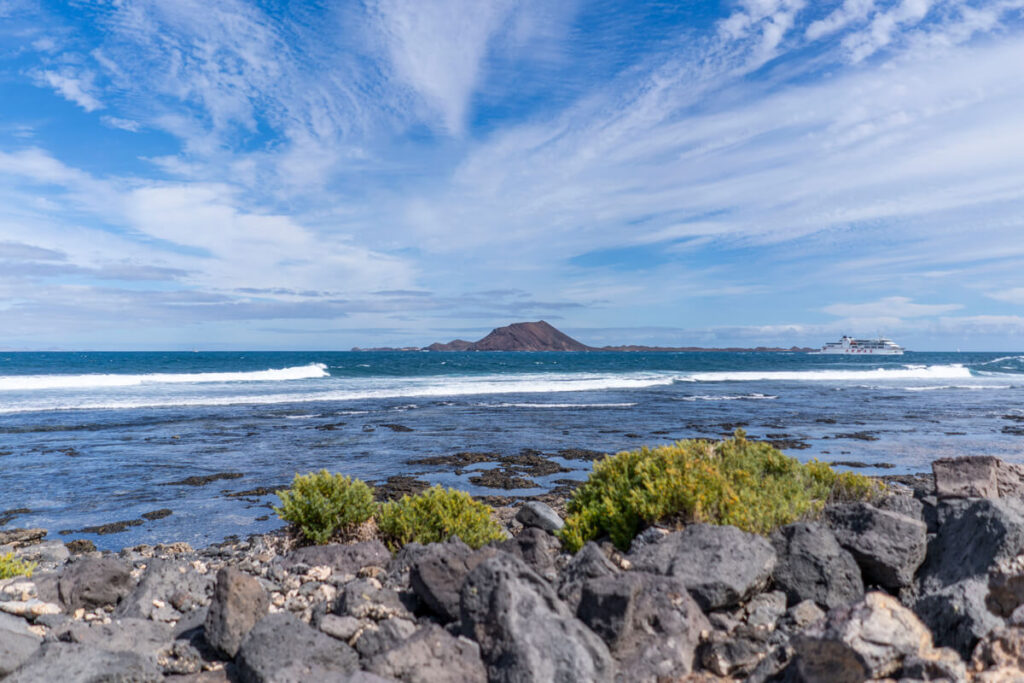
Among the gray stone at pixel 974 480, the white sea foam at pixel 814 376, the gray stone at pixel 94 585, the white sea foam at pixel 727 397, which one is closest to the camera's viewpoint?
the gray stone at pixel 94 585

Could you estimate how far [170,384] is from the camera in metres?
50.3

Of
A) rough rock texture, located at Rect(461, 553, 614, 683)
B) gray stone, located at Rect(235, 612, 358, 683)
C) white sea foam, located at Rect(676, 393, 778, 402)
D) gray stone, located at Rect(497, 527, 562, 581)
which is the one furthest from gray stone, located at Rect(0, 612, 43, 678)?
white sea foam, located at Rect(676, 393, 778, 402)

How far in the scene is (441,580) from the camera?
593cm

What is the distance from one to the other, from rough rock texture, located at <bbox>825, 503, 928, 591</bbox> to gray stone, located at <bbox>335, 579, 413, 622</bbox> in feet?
13.5

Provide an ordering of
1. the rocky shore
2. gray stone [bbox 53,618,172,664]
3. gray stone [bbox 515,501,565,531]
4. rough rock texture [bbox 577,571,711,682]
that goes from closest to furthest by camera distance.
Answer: the rocky shore → rough rock texture [bbox 577,571,711,682] → gray stone [bbox 53,618,172,664] → gray stone [bbox 515,501,565,531]

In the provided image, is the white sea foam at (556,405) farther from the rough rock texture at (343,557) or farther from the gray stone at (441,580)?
the gray stone at (441,580)

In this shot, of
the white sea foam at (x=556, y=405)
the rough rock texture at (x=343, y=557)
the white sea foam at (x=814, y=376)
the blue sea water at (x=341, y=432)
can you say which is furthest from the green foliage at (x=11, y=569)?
the white sea foam at (x=814, y=376)

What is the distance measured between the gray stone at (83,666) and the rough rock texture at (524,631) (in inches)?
97.7


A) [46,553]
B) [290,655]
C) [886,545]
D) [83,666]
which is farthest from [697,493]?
[46,553]

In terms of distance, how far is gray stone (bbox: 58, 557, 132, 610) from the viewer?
696 centimetres

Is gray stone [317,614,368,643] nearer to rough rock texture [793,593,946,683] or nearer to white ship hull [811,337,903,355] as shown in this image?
rough rock texture [793,593,946,683]

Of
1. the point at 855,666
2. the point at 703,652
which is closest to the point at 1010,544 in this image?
the point at 855,666

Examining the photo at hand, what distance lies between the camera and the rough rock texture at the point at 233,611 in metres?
5.57

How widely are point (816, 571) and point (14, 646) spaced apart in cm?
666
